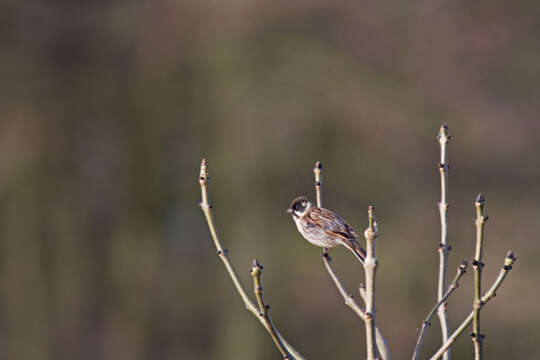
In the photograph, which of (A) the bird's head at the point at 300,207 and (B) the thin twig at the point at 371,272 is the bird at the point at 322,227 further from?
(B) the thin twig at the point at 371,272

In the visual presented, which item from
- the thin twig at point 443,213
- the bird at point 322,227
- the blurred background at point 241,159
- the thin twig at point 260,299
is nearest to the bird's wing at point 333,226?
the bird at point 322,227

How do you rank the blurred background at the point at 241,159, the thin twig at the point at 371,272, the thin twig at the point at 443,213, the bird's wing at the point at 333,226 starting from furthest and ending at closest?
the blurred background at the point at 241,159 < the bird's wing at the point at 333,226 < the thin twig at the point at 443,213 < the thin twig at the point at 371,272

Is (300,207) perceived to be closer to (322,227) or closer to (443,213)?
(322,227)

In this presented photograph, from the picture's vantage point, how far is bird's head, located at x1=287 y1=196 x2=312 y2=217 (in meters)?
1.71

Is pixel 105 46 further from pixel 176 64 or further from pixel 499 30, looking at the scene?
pixel 499 30

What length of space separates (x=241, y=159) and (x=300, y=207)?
453 cm

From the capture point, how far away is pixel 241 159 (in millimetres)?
6238

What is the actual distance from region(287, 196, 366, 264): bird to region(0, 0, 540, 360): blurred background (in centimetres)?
421

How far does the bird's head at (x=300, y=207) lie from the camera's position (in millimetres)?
1708

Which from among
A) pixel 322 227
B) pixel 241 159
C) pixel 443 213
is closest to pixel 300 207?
pixel 322 227

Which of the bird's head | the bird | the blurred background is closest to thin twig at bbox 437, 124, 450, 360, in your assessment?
the bird

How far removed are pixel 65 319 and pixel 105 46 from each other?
2495mm

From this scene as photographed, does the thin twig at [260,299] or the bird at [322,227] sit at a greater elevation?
the bird at [322,227]

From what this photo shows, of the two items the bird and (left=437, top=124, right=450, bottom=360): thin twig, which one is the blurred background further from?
(left=437, top=124, right=450, bottom=360): thin twig
